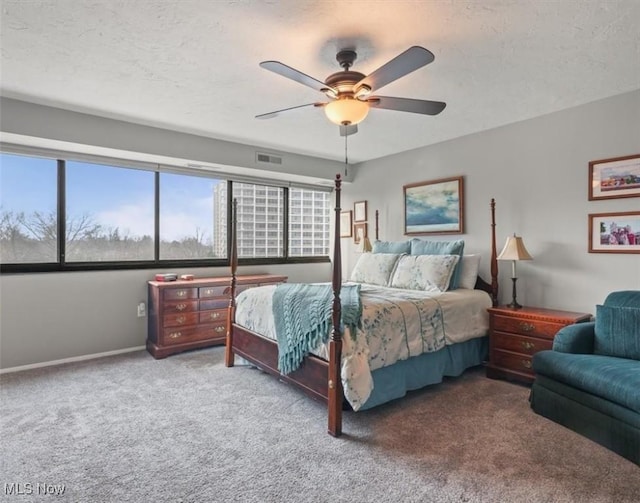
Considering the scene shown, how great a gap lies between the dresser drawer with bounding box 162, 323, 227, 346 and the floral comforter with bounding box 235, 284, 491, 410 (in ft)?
2.76

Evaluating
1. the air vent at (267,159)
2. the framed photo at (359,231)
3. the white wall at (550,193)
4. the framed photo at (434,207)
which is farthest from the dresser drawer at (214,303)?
the white wall at (550,193)

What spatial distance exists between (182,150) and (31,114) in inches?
51.7

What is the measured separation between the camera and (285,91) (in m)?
2.98

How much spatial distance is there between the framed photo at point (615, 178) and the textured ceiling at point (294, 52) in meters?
0.57

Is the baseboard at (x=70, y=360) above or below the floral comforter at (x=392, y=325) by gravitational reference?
below

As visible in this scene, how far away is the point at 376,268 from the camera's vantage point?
168 inches

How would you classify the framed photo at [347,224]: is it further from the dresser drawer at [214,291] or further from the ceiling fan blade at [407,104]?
the ceiling fan blade at [407,104]

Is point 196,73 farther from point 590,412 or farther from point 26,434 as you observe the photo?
point 590,412

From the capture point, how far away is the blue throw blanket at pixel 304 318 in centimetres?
252

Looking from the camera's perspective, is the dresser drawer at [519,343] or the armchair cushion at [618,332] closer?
the armchair cushion at [618,332]

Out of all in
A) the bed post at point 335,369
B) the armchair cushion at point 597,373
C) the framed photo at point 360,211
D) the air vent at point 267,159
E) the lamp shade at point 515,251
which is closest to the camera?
the armchair cushion at point 597,373

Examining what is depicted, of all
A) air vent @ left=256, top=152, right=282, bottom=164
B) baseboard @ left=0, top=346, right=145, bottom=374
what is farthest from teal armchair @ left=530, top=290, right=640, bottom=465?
baseboard @ left=0, top=346, right=145, bottom=374

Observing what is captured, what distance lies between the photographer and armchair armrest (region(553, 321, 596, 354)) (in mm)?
2623

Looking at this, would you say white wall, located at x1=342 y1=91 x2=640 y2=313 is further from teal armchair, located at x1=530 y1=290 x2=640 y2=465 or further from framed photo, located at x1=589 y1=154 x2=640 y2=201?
teal armchair, located at x1=530 y1=290 x2=640 y2=465
